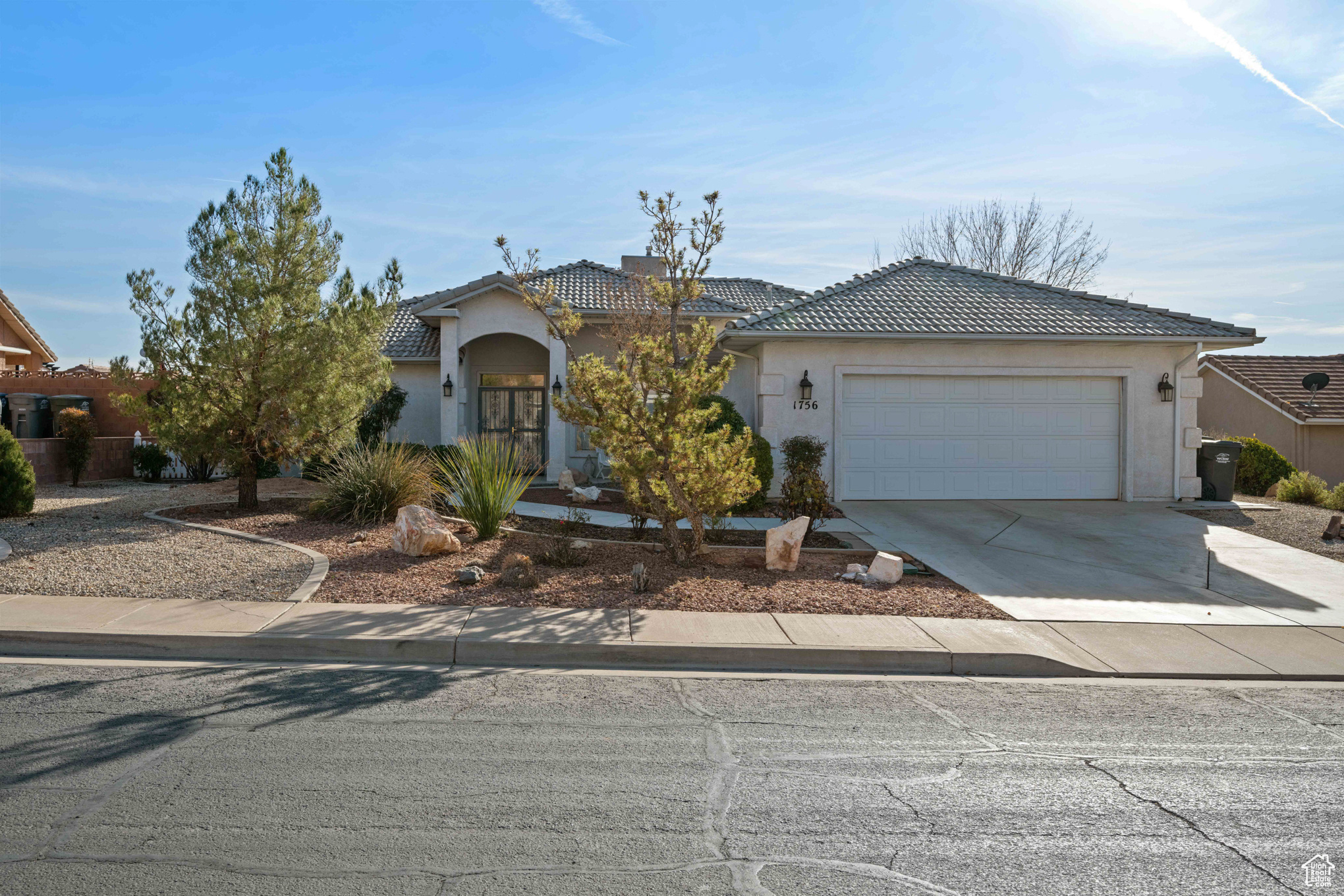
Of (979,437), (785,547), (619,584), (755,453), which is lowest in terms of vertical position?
(619,584)

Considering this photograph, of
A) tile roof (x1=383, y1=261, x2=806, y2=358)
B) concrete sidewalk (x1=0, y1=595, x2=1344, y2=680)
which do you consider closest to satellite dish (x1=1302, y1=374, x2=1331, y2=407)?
tile roof (x1=383, y1=261, x2=806, y2=358)

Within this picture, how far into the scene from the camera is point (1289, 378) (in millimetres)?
25297

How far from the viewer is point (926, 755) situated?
192 inches

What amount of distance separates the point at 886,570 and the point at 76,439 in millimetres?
15369

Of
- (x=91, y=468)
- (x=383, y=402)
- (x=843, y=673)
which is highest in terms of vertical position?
(x=383, y=402)

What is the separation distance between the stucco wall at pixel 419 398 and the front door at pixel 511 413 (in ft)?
3.71

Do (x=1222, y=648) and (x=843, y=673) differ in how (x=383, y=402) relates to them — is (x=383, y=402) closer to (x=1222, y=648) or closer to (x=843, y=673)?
(x=843, y=673)

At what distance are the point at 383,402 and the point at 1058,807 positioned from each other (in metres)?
16.9

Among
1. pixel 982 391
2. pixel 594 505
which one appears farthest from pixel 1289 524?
pixel 594 505

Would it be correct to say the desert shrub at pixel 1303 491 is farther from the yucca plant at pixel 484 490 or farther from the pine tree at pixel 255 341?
the pine tree at pixel 255 341

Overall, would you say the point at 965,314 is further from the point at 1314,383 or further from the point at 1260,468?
the point at 1314,383

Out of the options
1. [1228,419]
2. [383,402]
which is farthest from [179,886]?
[1228,419]

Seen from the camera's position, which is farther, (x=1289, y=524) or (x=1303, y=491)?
(x=1303, y=491)

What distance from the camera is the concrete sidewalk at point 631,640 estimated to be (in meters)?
6.63
